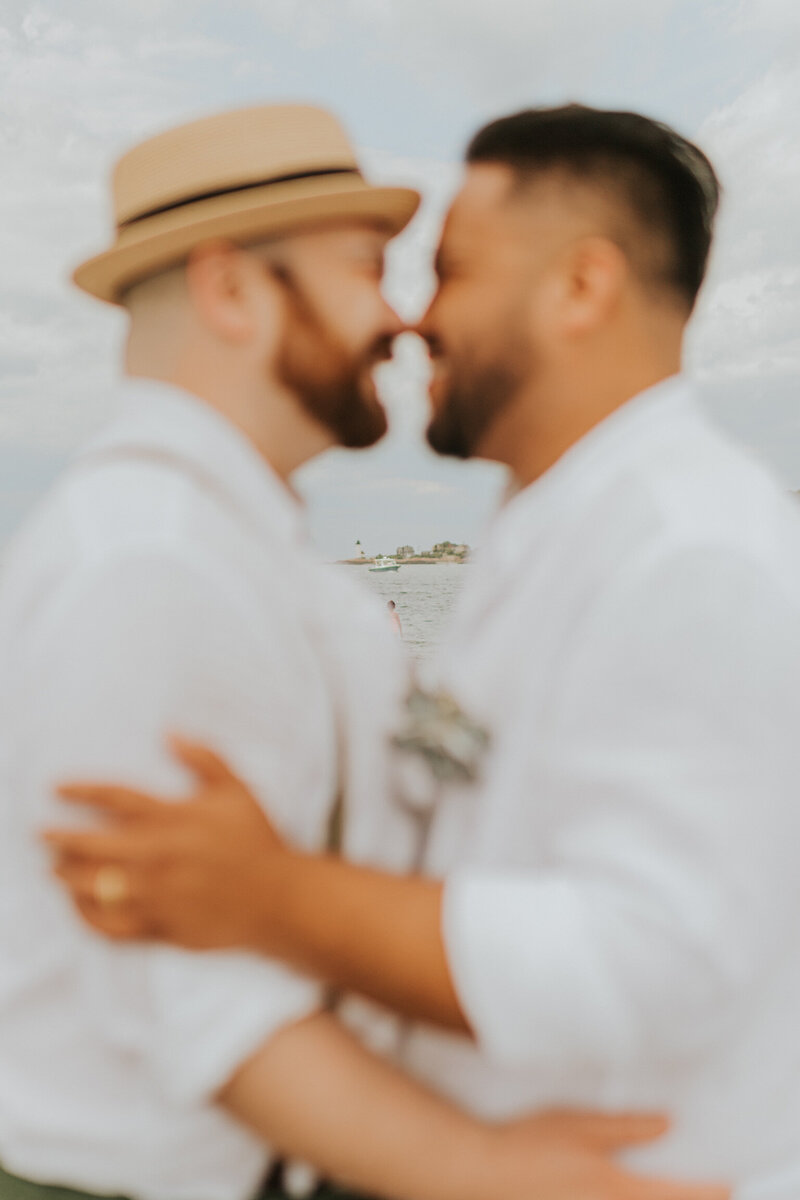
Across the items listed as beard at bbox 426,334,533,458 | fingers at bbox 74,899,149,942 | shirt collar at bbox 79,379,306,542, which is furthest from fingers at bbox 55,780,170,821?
beard at bbox 426,334,533,458

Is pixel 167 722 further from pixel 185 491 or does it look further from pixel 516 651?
pixel 516 651

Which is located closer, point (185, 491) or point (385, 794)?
point (185, 491)

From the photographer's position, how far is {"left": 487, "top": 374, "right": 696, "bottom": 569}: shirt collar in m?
1.99

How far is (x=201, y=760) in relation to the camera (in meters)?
1.69

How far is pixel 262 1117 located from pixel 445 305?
170 centimetres

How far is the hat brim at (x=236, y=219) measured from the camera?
6.67ft

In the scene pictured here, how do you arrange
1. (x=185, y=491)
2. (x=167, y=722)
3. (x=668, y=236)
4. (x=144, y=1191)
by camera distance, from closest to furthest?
(x=167, y=722), (x=185, y=491), (x=144, y=1191), (x=668, y=236)

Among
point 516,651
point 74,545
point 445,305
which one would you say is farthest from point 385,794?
point 445,305

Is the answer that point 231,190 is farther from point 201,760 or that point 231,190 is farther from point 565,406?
point 201,760

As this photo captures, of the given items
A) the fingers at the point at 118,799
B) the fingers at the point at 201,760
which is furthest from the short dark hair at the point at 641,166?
the fingers at the point at 118,799

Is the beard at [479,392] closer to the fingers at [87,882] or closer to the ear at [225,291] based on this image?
the ear at [225,291]

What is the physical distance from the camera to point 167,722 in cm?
168

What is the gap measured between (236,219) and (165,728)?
103 cm

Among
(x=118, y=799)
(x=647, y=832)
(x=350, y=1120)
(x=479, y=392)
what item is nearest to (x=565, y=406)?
(x=479, y=392)
